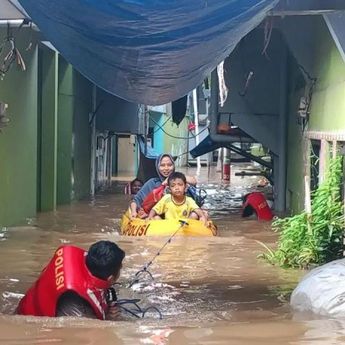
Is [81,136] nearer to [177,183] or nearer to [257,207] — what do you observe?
[257,207]

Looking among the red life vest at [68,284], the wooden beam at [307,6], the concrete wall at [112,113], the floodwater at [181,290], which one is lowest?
the floodwater at [181,290]

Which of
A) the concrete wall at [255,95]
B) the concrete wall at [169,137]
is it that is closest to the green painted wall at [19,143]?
the concrete wall at [255,95]

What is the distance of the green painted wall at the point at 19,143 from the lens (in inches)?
555

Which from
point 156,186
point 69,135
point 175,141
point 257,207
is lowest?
point 257,207

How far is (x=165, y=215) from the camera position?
12.9 m

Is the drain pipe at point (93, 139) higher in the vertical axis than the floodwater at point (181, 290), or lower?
higher

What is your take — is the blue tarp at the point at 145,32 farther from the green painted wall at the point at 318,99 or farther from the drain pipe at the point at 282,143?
the drain pipe at the point at 282,143

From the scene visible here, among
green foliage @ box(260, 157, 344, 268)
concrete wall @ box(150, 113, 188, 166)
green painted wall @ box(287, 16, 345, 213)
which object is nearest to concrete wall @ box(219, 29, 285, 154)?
green painted wall @ box(287, 16, 345, 213)

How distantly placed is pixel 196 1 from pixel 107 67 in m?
2.00

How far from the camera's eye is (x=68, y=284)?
582 cm

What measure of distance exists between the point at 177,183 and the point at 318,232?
3079 millimetres

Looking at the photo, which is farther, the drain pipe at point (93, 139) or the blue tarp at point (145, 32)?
the drain pipe at point (93, 139)

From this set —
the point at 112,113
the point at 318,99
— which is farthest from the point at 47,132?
the point at 318,99

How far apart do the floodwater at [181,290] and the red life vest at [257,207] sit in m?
0.38
